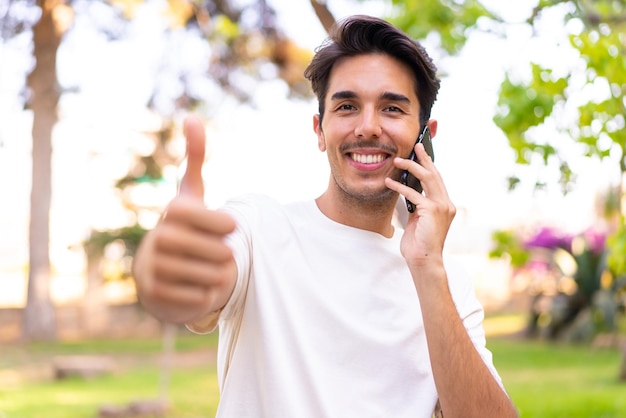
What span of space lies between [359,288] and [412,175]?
35cm

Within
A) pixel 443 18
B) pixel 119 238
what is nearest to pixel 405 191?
pixel 443 18

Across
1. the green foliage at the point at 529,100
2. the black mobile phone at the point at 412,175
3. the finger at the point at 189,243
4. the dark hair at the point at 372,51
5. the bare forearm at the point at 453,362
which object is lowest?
the bare forearm at the point at 453,362

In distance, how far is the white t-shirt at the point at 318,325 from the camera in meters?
1.98

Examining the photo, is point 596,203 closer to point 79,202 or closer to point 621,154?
point 79,202

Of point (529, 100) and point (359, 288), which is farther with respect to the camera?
point (529, 100)

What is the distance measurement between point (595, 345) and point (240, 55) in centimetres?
802

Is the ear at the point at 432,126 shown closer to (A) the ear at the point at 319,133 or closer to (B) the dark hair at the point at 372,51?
(B) the dark hair at the point at 372,51

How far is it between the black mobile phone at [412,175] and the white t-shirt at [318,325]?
128 millimetres

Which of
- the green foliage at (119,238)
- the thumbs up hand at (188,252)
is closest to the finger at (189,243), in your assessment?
the thumbs up hand at (188,252)

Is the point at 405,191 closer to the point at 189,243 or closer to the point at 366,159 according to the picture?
the point at 366,159

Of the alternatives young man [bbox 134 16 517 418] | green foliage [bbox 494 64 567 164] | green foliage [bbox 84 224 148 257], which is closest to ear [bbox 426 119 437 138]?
young man [bbox 134 16 517 418]

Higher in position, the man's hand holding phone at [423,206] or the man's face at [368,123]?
the man's face at [368,123]

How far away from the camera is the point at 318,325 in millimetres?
2047

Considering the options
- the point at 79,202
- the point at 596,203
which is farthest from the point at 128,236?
the point at 596,203
